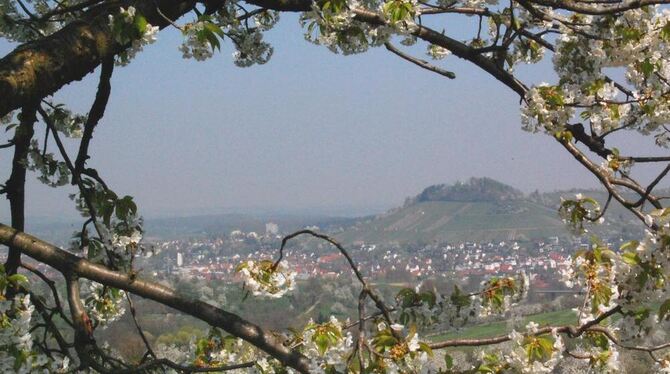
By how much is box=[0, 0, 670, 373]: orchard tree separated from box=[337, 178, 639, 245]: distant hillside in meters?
114

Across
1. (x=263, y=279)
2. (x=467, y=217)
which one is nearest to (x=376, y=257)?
(x=467, y=217)

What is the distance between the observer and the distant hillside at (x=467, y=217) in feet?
422

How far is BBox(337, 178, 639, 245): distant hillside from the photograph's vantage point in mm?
128750

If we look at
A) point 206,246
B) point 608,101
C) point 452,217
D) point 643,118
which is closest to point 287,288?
point 608,101

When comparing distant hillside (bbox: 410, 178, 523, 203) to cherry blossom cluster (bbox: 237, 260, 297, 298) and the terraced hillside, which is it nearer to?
the terraced hillside

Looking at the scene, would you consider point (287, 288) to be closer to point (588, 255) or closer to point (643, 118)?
point (588, 255)

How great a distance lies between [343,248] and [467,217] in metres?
146

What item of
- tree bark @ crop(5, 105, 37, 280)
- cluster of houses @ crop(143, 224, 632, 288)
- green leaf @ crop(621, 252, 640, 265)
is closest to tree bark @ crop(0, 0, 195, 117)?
tree bark @ crop(5, 105, 37, 280)

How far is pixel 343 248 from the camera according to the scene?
313 centimetres

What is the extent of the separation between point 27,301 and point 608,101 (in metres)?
2.82

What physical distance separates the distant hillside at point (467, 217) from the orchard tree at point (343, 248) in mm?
114401

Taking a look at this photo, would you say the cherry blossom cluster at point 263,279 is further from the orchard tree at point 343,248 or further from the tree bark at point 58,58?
the tree bark at point 58,58

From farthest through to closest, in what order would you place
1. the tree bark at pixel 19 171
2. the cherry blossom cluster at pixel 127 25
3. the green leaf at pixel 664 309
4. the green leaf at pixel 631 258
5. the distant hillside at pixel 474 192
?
1. the distant hillside at pixel 474 192
2. the tree bark at pixel 19 171
3. the cherry blossom cluster at pixel 127 25
4. the green leaf at pixel 631 258
5. the green leaf at pixel 664 309

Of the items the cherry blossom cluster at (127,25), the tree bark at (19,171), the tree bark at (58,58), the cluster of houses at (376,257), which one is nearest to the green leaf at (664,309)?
the cherry blossom cluster at (127,25)
